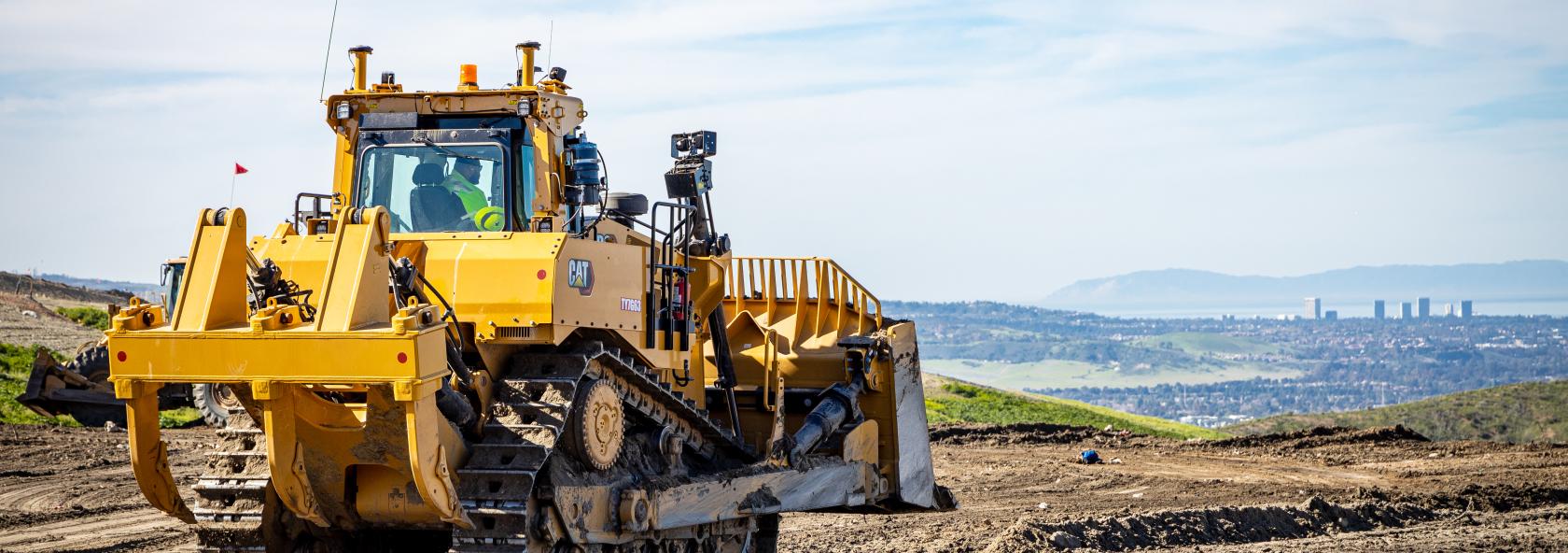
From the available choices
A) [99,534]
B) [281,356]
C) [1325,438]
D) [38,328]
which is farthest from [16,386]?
[281,356]

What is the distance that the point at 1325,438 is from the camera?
91.8 feet

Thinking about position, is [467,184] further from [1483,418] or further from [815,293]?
[1483,418]

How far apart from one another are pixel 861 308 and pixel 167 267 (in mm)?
10369

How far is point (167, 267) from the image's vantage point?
21344 millimetres

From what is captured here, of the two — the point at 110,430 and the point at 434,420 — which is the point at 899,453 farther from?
the point at 110,430

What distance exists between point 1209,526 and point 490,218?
9.63 meters

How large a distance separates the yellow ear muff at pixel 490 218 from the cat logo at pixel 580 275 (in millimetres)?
880

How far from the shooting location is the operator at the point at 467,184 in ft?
36.1

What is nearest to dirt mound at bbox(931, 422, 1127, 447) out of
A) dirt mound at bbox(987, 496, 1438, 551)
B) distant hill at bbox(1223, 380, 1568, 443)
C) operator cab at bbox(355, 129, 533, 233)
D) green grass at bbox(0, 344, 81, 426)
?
distant hill at bbox(1223, 380, 1568, 443)

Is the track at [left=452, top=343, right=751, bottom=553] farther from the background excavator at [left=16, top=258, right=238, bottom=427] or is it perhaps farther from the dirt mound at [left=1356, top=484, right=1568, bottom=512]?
the background excavator at [left=16, top=258, right=238, bottom=427]

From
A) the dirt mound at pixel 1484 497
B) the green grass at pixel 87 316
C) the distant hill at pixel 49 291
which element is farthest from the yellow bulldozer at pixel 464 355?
the distant hill at pixel 49 291

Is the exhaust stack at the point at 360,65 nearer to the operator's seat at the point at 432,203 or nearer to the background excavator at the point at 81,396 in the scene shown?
the operator's seat at the point at 432,203

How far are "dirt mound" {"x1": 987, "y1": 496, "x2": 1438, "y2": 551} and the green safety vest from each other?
6581mm

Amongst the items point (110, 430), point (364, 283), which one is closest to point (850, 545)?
point (364, 283)
